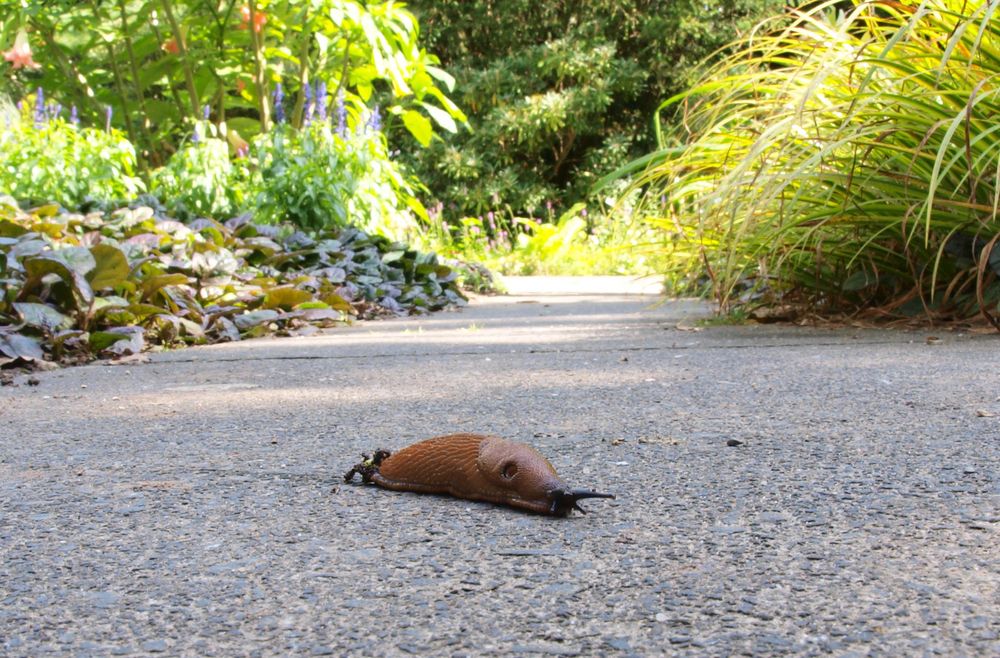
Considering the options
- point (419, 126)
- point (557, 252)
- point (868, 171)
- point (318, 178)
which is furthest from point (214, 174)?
point (557, 252)

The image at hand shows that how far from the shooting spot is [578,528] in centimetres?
122

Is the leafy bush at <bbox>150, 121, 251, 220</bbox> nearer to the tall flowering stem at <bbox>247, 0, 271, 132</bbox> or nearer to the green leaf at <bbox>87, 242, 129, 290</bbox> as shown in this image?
the tall flowering stem at <bbox>247, 0, 271, 132</bbox>

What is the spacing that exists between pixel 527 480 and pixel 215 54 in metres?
6.11

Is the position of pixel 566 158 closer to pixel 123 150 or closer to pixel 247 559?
pixel 123 150

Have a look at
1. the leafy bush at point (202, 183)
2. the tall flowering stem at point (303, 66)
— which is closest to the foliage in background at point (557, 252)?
the tall flowering stem at point (303, 66)

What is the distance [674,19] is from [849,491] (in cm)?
1197

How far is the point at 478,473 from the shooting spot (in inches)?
52.3

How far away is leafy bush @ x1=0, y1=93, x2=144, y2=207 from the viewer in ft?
16.1

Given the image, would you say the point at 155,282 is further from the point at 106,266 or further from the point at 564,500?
the point at 564,500

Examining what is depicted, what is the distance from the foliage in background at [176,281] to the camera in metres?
3.08

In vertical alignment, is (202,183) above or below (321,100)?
below

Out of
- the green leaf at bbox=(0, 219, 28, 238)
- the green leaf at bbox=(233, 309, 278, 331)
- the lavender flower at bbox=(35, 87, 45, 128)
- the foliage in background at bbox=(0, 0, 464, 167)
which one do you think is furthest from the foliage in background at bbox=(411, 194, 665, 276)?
the green leaf at bbox=(0, 219, 28, 238)

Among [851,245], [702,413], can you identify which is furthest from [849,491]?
[851,245]

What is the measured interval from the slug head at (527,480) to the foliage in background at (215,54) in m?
4.89
